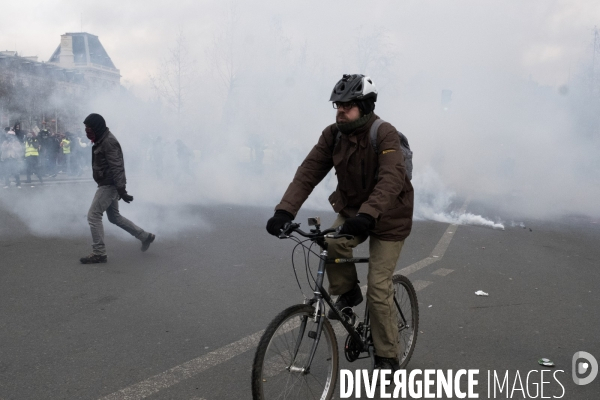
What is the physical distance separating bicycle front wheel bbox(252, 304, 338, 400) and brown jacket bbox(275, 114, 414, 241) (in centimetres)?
61

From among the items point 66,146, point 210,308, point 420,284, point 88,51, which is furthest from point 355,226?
point 66,146

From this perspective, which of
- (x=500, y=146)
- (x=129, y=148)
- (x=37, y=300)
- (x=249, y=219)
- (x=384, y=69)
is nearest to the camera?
(x=37, y=300)

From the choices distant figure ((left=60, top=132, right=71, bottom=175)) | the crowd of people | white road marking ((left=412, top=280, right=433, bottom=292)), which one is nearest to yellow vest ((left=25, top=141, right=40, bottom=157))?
the crowd of people

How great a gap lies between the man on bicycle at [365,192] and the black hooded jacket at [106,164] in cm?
414

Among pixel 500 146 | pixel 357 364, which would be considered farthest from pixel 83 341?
pixel 500 146

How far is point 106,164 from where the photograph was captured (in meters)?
6.84

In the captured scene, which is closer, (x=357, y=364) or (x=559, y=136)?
(x=357, y=364)

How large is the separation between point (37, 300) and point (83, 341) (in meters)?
1.26

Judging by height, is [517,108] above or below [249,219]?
above

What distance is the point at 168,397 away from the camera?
323cm

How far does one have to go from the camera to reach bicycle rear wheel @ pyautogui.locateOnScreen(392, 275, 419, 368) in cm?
370

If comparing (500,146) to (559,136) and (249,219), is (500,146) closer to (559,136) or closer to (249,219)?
(559,136)

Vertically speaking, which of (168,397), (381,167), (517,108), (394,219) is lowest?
(168,397)

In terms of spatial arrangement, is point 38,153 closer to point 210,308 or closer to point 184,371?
point 210,308
